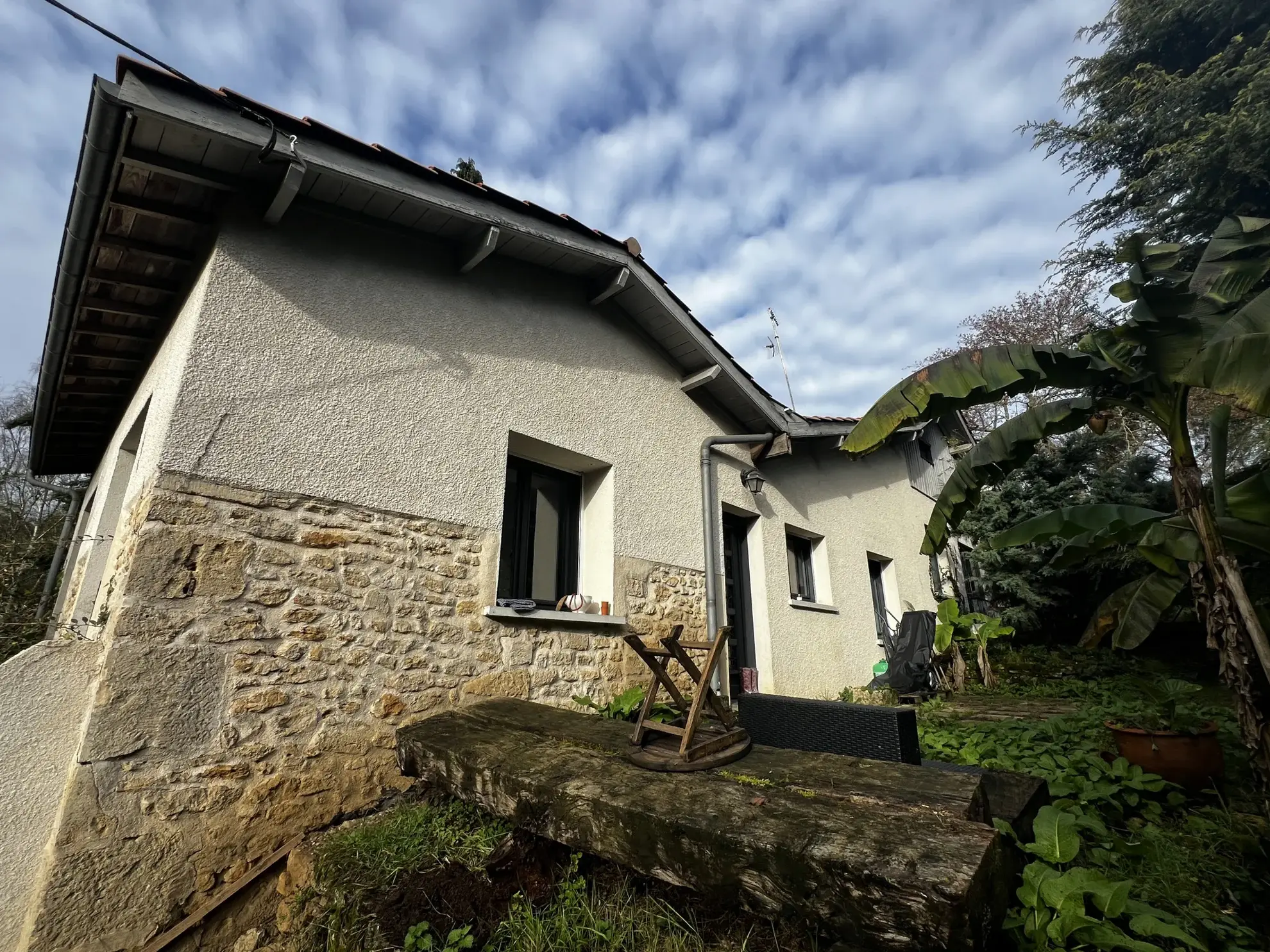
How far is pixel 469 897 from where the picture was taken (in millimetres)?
2619

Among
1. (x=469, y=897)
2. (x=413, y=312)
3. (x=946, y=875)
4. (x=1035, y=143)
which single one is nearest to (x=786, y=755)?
(x=946, y=875)

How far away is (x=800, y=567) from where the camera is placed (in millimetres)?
8312

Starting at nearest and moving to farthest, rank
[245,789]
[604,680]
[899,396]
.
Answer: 1. [245,789]
2. [899,396]
3. [604,680]

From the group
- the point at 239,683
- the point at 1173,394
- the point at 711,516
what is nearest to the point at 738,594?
the point at 711,516

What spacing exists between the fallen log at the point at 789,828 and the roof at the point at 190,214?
11.5ft

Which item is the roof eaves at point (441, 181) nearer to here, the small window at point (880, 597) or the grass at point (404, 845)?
the grass at point (404, 845)

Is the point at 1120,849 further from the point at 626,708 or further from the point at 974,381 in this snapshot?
the point at 626,708

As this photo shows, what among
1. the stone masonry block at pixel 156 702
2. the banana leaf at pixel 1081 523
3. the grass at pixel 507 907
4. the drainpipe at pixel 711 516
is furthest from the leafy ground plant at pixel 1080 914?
the drainpipe at pixel 711 516

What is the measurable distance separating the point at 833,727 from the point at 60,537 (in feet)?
33.2

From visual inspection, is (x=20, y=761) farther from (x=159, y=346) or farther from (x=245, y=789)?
(x=159, y=346)

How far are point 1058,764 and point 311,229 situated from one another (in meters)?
6.27

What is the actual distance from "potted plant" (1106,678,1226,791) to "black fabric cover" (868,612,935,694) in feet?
14.1

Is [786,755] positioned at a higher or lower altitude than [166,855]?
higher

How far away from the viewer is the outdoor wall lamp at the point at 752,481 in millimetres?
7094
